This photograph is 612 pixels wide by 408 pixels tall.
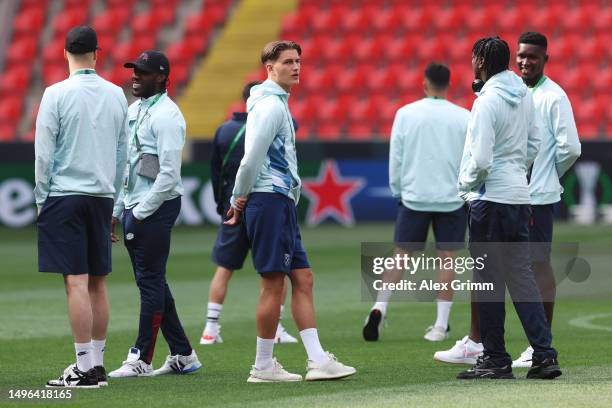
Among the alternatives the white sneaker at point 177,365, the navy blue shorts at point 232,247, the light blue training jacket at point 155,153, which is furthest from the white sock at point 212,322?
the light blue training jacket at point 155,153

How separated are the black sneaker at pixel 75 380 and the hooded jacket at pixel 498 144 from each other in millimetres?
2609

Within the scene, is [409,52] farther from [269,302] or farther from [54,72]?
[269,302]

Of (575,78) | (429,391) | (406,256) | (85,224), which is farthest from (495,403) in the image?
(575,78)

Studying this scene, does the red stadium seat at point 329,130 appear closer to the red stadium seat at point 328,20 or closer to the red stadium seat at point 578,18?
the red stadium seat at point 328,20

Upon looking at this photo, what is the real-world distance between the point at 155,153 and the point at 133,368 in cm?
146

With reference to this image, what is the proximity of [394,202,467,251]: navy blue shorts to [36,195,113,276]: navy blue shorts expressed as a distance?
144 inches

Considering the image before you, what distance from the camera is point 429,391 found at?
786 cm

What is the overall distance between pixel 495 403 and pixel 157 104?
10.4 ft

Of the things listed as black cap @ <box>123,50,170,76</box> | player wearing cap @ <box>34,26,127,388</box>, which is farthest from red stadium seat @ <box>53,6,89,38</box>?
player wearing cap @ <box>34,26,127,388</box>

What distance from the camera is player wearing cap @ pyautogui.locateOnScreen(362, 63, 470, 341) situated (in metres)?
11.1

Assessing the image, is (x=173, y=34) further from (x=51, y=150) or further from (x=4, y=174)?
(x=51, y=150)

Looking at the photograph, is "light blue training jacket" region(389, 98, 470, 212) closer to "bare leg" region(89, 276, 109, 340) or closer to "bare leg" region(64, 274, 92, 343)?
"bare leg" region(89, 276, 109, 340)

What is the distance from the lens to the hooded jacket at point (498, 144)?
8172 mm

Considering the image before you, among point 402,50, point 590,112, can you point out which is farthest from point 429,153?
point 402,50
